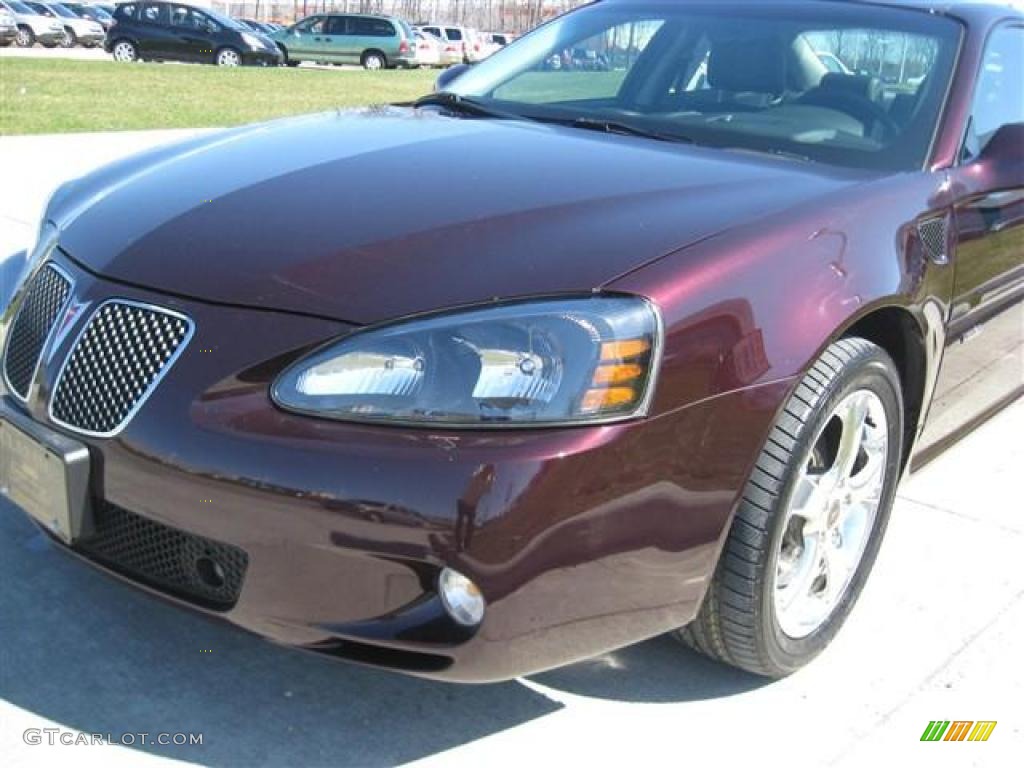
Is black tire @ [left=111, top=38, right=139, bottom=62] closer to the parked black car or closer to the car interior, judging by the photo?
the parked black car

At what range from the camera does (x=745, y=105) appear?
10.6 feet

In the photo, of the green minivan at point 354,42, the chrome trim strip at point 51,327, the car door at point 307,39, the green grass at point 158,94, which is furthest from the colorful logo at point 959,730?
the car door at point 307,39

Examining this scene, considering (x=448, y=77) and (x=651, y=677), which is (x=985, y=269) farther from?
(x=448, y=77)

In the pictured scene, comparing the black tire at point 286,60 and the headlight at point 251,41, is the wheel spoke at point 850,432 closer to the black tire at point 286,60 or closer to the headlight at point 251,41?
the headlight at point 251,41

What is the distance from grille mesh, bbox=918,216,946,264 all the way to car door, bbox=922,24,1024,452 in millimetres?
74

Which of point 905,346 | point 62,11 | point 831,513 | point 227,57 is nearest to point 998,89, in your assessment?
point 905,346

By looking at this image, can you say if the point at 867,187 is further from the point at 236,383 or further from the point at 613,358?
the point at 236,383

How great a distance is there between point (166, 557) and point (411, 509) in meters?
0.58

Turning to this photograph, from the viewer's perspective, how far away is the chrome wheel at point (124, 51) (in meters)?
27.1

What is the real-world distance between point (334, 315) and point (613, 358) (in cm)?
51

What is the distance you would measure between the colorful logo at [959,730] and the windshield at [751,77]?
4.38ft

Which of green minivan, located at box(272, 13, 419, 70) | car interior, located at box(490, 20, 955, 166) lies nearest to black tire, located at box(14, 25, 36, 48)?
green minivan, located at box(272, 13, 419, 70)

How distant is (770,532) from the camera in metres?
2.22

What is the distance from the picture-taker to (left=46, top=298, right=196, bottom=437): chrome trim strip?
2043mm
